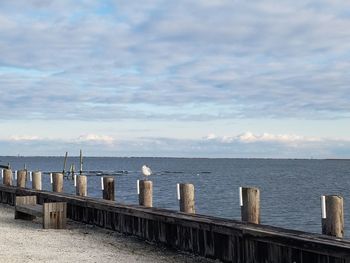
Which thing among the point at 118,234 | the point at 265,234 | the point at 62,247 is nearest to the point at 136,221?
the point at 118,234

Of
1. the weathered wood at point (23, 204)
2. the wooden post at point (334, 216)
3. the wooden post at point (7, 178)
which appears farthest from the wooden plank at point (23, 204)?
the wooden post at point (334, 216)

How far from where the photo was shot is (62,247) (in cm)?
1195

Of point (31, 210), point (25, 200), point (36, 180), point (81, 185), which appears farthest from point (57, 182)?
point (31, 210)

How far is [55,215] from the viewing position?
587 inches

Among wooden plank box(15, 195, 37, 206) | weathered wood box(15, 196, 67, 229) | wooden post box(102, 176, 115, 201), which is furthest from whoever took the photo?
wooden post box(102, 176, 115, 201)

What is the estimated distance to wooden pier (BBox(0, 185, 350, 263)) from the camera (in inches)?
339

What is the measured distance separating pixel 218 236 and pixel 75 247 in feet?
10.8

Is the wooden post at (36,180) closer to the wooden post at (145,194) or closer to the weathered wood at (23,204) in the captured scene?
the weathered wood at (23,204)

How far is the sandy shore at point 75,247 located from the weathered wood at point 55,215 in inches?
10.5

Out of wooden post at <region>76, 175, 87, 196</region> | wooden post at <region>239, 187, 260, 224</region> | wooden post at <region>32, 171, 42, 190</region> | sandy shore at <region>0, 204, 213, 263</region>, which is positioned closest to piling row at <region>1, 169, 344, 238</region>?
wooden post at <region>239, 187, 260, 224</region>

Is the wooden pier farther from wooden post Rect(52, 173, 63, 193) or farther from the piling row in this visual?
wooden post Rect(52, 173, 63, 193)

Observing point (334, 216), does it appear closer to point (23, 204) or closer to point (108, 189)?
point (108, 189)

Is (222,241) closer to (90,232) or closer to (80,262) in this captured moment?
(80,262)

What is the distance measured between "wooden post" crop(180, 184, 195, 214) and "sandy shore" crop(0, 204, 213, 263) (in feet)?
4.59
